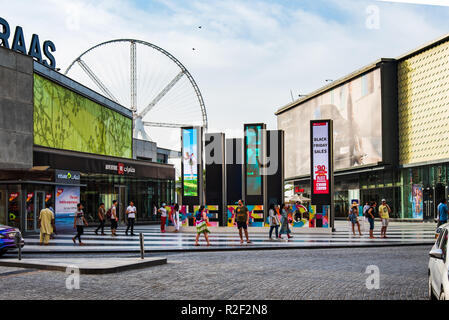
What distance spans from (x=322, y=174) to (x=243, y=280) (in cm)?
2245

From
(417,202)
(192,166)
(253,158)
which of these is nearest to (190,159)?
(192,166)

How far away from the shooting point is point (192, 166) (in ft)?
121

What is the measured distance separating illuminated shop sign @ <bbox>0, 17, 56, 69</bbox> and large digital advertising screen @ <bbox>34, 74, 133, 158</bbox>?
1.66m

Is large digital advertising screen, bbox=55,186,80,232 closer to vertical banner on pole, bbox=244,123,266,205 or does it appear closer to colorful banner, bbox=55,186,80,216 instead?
colorful banner, bbox=55,186,80,216

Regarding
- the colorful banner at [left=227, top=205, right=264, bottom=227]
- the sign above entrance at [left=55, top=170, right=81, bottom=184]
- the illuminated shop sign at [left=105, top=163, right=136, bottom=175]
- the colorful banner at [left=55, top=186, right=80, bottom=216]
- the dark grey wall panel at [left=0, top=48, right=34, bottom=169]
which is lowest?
the colorful banner at [left=227, top=205, right=264, bottom=227]

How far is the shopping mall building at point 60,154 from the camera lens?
30880 mm

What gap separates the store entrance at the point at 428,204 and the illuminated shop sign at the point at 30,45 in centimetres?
3579

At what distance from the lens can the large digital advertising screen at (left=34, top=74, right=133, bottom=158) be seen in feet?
121

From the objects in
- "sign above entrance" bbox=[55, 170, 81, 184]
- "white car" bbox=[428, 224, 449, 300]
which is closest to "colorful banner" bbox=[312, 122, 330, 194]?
"sign above entrance" bbox=[55, 170, 81, 184]

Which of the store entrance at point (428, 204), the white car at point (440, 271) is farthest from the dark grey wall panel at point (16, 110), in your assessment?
the store entrance at point (428, 204)

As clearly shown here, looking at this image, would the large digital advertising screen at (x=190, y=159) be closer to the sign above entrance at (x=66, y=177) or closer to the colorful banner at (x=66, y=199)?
the sign above entrance at (x=66, y=177)

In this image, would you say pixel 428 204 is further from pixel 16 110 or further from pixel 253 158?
pixel 16 110

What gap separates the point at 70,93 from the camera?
42125 millimetres

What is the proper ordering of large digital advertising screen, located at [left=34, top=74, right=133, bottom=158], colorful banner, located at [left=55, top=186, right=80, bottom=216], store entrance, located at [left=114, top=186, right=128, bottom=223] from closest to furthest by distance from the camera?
colorful banner, located at [left=55, top=186, right=80, bottom=216] < large digital advertising screen, located at [left=34, top=74, right=133, bottom=158] < store entrance, located at [left=114, top=186, right=128, bottom=223]
